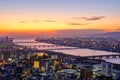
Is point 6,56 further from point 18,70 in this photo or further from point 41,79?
point 41,79

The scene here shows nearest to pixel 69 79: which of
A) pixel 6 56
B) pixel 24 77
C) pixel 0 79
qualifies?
pixel 24 77

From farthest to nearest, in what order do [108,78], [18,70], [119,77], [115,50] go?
[115,50]
[18,70]
[119,77]
[108,78]

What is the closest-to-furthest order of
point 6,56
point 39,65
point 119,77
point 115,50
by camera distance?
point 119,77 → point 39,65 → point 6,56 → point 115,50

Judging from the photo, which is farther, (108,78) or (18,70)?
(18,70)

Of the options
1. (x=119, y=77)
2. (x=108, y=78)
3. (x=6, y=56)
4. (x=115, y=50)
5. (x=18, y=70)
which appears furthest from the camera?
(x=115, y=50)

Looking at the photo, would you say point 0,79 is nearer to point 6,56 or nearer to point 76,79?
point 76,79

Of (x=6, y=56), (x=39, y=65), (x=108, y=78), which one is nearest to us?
(x=108, y=78)

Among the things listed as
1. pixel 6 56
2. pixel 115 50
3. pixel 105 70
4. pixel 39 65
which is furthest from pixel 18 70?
pixel 115 50

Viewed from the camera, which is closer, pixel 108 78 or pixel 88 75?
pixel 108 78
